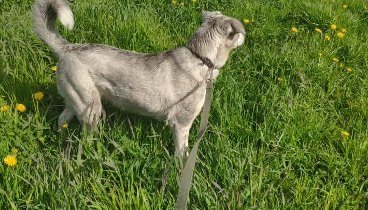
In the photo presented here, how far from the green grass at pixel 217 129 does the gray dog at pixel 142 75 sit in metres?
0.21

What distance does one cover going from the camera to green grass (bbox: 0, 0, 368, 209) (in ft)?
8.36

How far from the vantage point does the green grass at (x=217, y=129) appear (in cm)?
255

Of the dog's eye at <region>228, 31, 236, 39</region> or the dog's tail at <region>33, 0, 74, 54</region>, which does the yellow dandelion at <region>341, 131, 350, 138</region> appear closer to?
the dog's eye at <region>228, 31, 236, 39</region>

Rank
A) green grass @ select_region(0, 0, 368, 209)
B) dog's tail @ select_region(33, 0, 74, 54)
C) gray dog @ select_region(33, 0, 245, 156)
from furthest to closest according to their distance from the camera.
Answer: gray dog @ select_region(33, 0, 245, 156), dog's tail @ select_region(33, 0, 74, 54), green grass @ select_region(0, 0, 368, 209)

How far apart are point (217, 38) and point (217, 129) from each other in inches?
31.6

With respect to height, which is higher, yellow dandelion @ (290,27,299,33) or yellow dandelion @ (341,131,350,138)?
yellow dandelion @ (290,27,299,33)

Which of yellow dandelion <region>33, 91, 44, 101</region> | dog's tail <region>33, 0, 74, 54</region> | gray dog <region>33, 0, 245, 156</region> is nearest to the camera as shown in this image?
dog's tail <region>33, 0, 74, 54</region>

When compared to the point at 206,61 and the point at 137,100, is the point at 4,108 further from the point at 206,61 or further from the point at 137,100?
the point at 206,61

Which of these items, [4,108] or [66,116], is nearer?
[4,108]

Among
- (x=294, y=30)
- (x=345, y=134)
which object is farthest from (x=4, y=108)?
(x=294, y=30)

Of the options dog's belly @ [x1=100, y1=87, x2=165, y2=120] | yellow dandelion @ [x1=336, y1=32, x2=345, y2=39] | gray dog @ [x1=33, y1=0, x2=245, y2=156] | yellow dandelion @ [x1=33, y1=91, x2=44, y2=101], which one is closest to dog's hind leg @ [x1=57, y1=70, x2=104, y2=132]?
gray dog @ [x1=33, y1=0, x2=245, y2=156]

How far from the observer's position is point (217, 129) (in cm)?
329

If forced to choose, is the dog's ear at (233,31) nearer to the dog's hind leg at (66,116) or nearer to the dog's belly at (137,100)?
the dog's belly at (137,100)

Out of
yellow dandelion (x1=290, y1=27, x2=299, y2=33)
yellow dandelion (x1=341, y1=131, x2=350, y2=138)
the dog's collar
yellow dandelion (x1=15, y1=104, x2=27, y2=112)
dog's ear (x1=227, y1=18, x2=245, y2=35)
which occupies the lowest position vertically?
yellow dandelion (x1=15, y1=104, x2=27, y2=112)
